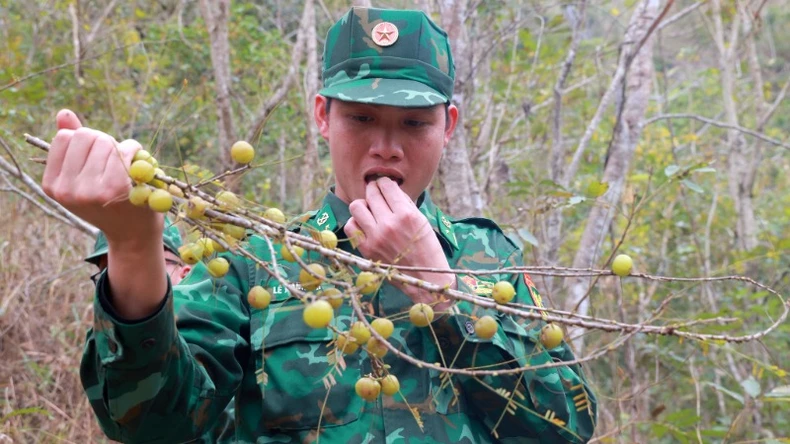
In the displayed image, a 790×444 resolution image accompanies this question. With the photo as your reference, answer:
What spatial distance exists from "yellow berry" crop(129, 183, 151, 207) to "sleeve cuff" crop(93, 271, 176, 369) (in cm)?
26

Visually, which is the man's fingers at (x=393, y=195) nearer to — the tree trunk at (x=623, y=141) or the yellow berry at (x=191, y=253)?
the yellow berry at (x=191, y=253)

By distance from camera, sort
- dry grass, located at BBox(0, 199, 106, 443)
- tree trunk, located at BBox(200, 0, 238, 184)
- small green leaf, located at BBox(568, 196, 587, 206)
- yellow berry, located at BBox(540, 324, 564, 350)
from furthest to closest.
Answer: tree trunk, located at BBox(200, 0, 238, 184)
dry grass, located at BBox(0, 199, 106, 443)
small green leaf, located at BBox(568, 196, 587, 206)
yellow berry, located at BBox(540, 324, 564, 350)

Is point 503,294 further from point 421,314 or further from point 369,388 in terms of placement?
point 369,388

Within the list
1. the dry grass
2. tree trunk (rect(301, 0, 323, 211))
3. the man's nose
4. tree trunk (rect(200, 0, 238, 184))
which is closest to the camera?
the man's nose

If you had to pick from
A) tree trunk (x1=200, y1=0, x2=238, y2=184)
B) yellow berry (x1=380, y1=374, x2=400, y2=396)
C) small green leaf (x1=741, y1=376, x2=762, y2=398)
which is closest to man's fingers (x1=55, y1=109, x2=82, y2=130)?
yellow berry (x1=380, y1=374, x2=400, y2=396)

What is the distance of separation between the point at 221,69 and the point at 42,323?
1.84 metres

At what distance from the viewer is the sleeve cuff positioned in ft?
4.35

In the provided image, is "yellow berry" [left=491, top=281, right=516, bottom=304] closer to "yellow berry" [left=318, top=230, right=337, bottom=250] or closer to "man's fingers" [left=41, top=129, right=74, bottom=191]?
"yellow berry" [left=318, top=230, right=337, bottom=250]

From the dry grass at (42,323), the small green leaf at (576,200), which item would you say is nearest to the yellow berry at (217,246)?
the small green leaf at (576,200)

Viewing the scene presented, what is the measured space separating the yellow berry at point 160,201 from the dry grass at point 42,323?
8.95 ft

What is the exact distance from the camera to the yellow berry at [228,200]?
119 cm

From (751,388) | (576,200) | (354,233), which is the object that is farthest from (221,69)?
(354,233)

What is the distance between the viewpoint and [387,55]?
2021 mm

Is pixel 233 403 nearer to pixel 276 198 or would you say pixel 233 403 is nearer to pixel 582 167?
pixel 582 167
